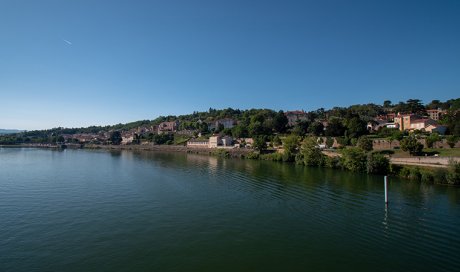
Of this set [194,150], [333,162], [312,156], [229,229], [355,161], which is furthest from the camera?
[194,150]

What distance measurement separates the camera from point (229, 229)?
47.2 ft

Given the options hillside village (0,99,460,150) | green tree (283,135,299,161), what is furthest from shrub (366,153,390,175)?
green tree (283,135,299,161)

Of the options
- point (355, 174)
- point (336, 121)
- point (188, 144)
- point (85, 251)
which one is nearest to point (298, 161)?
point (355, 174)

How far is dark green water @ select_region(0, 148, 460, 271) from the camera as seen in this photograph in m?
10.9

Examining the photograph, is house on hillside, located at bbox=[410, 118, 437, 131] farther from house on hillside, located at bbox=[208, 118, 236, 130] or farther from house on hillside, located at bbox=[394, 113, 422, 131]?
house on hillside, located at bbox=[208, 118, 236, 130]

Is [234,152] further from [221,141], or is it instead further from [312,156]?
→ [312,156]

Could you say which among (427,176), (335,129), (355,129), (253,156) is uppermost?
(335,129)

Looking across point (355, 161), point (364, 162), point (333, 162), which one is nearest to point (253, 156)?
point (333, 162)

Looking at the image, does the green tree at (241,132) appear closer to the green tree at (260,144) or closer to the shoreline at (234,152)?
the shoreline at (234,152)

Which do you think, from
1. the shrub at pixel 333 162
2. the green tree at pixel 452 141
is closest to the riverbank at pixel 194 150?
the shrub at pixel 333 162

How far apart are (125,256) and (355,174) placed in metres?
28.2

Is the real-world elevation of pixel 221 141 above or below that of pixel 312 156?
above

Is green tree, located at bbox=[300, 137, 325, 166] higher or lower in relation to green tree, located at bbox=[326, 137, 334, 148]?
lower

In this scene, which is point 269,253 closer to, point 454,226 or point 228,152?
point 454,226
